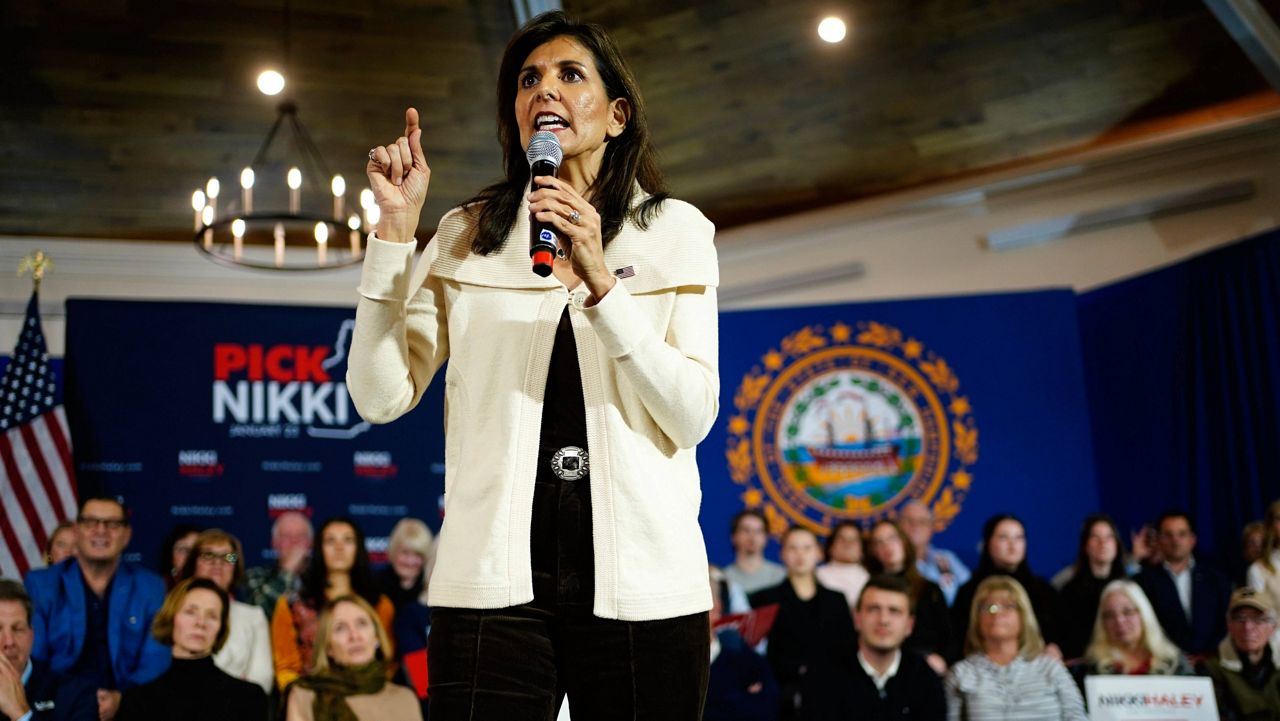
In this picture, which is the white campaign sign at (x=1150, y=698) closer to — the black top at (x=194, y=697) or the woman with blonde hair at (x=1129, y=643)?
the woman with blonde hair at (x=1129, y=643)

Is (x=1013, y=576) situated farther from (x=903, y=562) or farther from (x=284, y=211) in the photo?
(x=284, y=211)

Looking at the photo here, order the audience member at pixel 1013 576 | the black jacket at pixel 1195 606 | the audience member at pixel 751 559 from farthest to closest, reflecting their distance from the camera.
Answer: the audience member at pixel 751 559 → the black jacket at pixel 1195 606 → the audience member at pixel 1013 576

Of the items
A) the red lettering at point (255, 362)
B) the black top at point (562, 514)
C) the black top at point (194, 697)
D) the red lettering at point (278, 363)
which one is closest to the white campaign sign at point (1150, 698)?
the black top at point (194, 697)

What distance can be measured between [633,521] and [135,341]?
565cm

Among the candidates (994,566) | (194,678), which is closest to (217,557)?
(194,678)

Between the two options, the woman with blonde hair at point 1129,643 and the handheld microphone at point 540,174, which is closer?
the handheld microphone at point 540,174

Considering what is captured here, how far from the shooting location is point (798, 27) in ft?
21.0

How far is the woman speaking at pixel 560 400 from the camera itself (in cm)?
128

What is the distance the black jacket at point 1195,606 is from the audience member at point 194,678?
12.6ft

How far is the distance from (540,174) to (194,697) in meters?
3.46

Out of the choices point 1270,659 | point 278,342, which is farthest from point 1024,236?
point 278,342

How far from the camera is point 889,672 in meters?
4.72

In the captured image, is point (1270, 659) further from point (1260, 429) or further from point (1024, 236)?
point (1024, 236)

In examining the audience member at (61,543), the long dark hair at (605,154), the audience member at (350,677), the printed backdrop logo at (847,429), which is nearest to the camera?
the long dark hair at (605,154)
